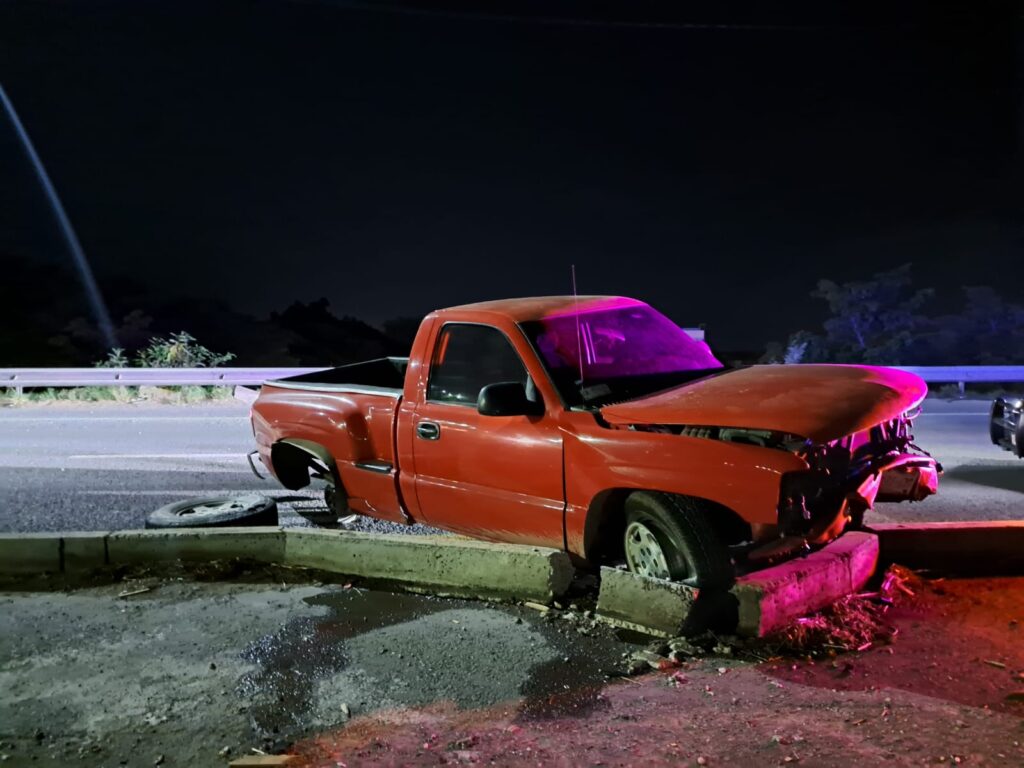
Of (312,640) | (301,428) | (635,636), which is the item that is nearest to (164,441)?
(301,428)

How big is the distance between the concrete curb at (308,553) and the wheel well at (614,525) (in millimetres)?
359

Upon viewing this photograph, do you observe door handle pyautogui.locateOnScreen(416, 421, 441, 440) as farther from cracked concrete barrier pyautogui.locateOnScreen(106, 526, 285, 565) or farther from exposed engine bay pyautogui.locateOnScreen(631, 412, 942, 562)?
exposed engine bay pyautogui.locateOnScreen(631, 412, 942, 562)

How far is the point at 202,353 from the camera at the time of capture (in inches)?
789

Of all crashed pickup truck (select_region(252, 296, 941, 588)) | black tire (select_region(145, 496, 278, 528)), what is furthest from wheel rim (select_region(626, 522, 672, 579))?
black tire (select_region(145, 496, 278, 528))

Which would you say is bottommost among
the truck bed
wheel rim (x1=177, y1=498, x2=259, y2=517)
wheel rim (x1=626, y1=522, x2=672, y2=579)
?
wheel rim (x1=177, y1=498, x2=259, y2=517)

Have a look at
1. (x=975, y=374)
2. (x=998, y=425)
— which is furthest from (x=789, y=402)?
(x=975, y=374)

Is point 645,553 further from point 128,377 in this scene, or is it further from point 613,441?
point 128,377

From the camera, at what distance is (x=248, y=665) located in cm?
407

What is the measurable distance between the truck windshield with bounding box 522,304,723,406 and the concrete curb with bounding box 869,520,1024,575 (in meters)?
1.47

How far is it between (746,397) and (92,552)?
13.7 feet

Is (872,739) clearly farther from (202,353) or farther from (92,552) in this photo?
(202,353)

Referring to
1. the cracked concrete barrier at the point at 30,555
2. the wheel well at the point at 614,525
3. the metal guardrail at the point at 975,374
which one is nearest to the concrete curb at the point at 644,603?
the wheel well at the point at 614,525

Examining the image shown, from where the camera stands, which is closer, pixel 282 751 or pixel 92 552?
pixel 282 751

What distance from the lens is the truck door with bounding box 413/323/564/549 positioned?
182 inches
